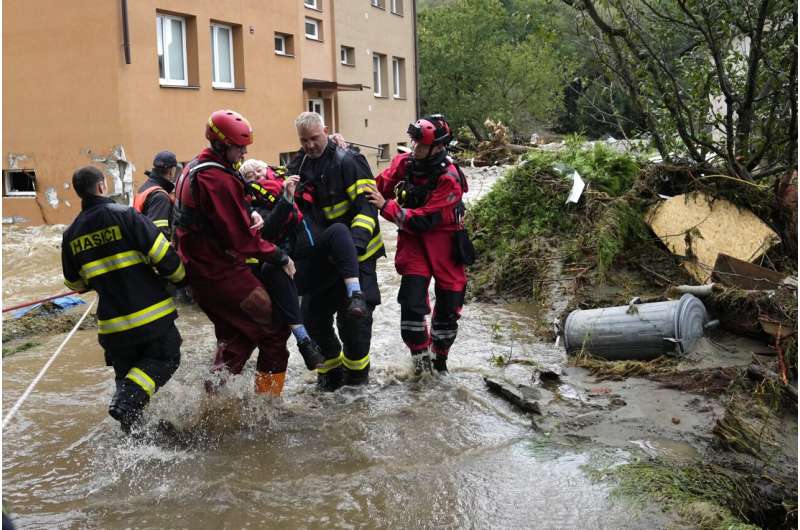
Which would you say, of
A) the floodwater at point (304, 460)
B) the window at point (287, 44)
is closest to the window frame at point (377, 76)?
the window at point (287, 44)

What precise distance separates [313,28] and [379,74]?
17.1 ft

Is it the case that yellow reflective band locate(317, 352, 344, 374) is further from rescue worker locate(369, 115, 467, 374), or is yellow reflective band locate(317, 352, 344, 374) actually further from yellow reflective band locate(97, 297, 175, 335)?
yellow reflective band locate(97, 297, 175, 335)

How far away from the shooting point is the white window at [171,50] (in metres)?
16.0

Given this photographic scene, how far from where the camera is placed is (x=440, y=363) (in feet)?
21.1

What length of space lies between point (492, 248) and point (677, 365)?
176 inches

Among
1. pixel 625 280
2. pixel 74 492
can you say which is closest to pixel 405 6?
pixel 625 280

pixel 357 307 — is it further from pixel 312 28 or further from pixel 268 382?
pixel 312 28

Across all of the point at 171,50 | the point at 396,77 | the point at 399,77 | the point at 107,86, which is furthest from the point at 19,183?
the point at 399,77

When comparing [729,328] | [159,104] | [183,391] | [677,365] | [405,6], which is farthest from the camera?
[405,6]

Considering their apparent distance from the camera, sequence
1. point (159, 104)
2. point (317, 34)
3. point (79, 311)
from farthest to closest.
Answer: point (317, 34), point (159, 104), point (79, 311)

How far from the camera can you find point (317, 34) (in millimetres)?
23844

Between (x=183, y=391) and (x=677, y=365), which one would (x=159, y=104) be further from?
(x=677, y=365)

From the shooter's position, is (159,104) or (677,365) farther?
(159,104)

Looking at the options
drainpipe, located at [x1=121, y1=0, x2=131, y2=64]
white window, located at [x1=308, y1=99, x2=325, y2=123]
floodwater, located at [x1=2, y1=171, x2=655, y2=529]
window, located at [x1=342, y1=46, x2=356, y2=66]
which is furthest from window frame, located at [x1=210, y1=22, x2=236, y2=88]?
floodwater, located at [x1=2, y1=171, x2=655, y2=529]
